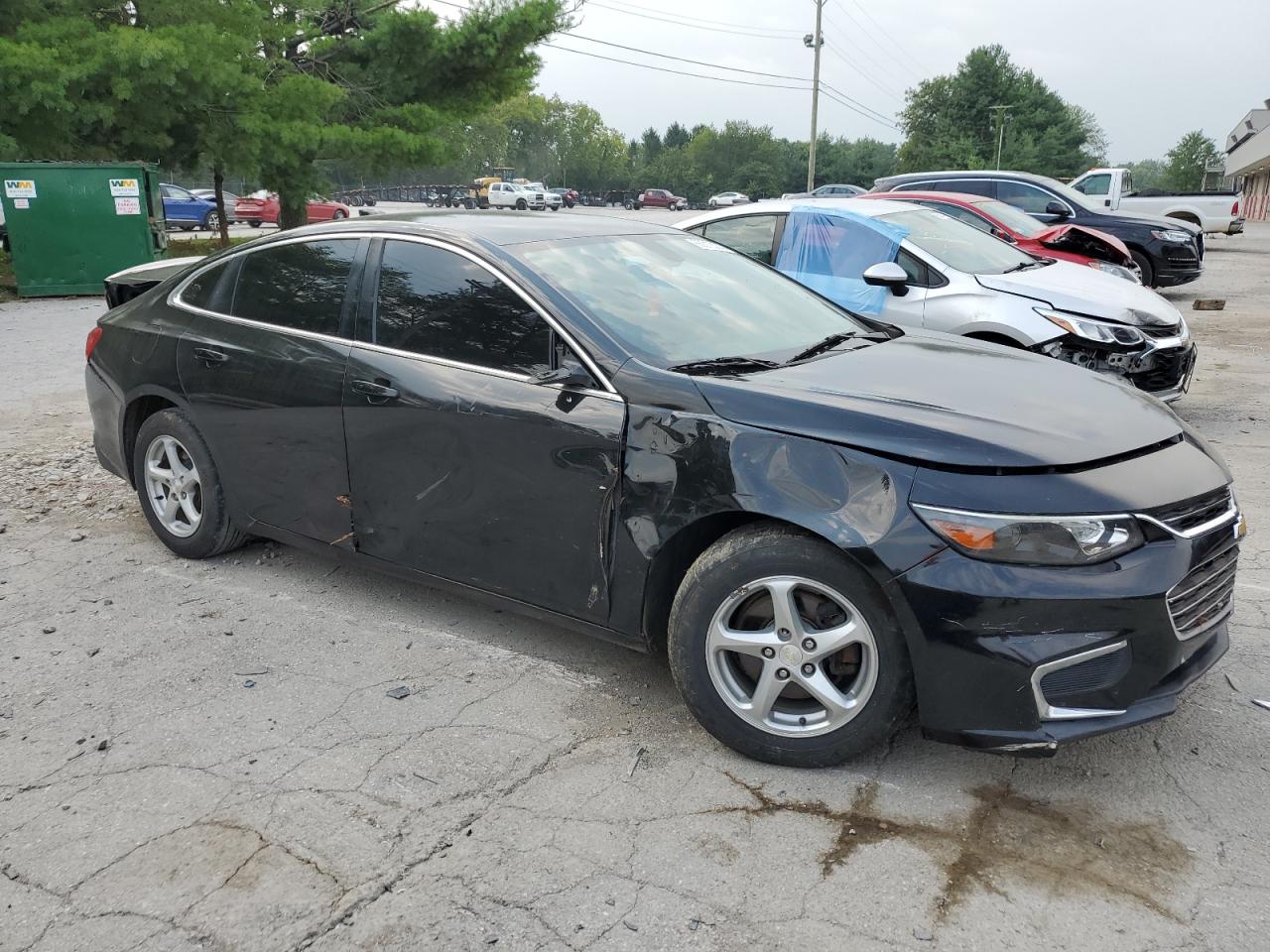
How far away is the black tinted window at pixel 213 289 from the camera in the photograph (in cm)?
458

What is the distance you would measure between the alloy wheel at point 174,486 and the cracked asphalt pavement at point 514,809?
542mm

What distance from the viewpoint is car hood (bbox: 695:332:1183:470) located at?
9.21 ft

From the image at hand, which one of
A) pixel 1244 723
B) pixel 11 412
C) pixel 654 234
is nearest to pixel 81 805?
pixel 654 234

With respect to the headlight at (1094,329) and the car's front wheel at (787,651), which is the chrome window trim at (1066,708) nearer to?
the car's front wheel at (787,651)

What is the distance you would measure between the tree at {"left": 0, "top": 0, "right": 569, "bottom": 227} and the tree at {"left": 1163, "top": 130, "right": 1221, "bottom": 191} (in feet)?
263

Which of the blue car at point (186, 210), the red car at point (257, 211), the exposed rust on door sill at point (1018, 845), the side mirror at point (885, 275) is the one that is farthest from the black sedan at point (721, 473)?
the red car at point (257, 211)

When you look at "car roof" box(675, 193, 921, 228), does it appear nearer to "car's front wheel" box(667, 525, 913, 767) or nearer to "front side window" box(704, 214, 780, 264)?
"front side window" box(704, 214, 780, 264)

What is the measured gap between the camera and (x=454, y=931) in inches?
96.0

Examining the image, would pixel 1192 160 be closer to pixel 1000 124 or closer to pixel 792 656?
pixel 1000 124

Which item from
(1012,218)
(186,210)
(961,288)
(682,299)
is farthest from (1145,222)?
(186,210)

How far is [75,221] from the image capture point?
50.7 ft

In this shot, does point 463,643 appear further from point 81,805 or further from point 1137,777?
point 1137,777

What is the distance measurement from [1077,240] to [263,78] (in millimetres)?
15766

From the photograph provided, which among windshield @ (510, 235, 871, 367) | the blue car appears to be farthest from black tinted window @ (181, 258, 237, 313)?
the blue car
